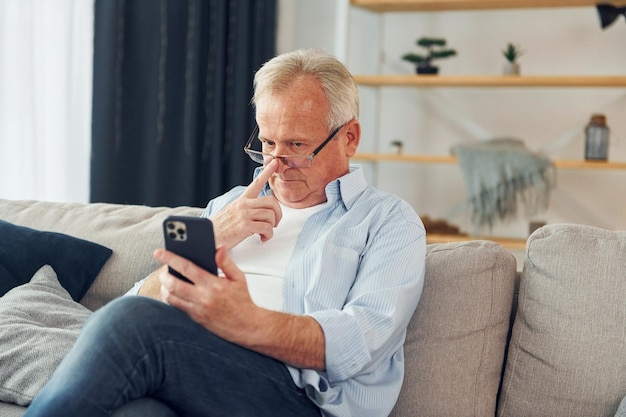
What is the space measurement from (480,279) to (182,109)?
2.38m

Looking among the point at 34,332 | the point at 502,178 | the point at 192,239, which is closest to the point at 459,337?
the point at 192,239

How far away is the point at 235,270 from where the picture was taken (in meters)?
1.59

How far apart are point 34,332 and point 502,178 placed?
2.45m

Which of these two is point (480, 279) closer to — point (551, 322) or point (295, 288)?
point (551, 322)

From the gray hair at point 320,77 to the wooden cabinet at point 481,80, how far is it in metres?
1.99

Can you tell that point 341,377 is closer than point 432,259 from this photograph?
Yes

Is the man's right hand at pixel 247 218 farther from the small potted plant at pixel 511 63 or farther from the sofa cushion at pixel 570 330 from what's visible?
the small potted plant at pixel 511 63

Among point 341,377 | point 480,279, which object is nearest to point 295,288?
point 341,377

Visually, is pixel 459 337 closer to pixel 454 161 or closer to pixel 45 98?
pixel 454 161

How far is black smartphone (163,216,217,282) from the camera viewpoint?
59.2 inches

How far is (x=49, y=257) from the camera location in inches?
85.0

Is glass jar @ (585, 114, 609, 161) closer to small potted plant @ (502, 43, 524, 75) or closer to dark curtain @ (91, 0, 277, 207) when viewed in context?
small potted plant @ (502, 43, 524, 75)

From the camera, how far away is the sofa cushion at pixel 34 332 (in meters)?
1.78

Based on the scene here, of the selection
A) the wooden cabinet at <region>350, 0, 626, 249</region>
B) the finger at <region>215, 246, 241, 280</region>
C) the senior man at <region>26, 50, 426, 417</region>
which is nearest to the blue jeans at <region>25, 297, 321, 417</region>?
the senior man at <region>26, 50, 426, 417</region>
